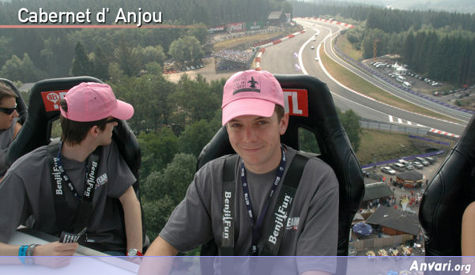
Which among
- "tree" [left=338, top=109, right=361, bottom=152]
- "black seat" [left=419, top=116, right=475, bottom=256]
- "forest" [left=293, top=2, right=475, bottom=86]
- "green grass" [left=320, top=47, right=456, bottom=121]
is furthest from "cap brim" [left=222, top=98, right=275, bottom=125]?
"forest" [left=293, top=2, right=475, bottom=86]

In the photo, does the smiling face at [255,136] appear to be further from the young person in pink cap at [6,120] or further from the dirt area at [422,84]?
the dirt area at [422,84]

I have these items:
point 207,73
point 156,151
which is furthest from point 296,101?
point 207,73

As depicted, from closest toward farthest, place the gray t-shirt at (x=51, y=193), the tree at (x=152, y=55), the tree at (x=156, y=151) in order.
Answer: the gray t-shirt at (x=51, y=193), the tree at (x=156, y=151), the tree at (x=152, y=55)

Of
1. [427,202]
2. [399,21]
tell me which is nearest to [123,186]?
[427,202]

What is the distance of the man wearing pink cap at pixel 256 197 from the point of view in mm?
893

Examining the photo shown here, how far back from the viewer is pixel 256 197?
97cm

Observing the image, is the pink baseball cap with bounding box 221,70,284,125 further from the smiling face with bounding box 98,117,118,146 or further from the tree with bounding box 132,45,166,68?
the tree with bounding box 132,45,166,68

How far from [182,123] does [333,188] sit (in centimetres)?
1875

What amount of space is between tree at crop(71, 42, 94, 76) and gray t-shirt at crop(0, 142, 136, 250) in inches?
805

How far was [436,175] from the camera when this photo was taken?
1032 millimetres

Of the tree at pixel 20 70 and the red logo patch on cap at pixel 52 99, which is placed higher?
the tree at pixel 20 70

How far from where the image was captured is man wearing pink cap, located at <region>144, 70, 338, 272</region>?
893mm

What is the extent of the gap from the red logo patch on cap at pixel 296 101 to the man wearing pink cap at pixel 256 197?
18cm

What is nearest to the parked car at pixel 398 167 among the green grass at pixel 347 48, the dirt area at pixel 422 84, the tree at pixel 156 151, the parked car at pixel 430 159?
the parked car at pixel 430 159
